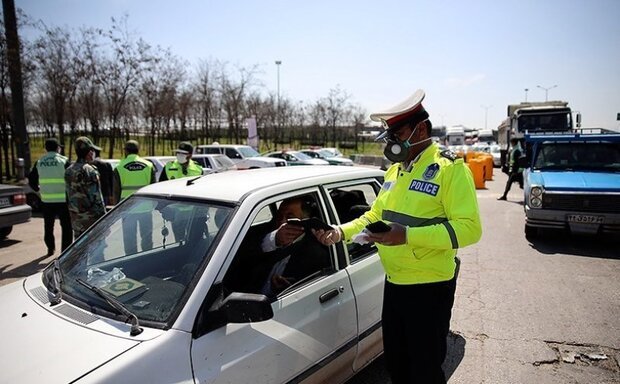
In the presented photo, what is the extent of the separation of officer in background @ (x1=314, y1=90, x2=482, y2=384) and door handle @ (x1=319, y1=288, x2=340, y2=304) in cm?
33

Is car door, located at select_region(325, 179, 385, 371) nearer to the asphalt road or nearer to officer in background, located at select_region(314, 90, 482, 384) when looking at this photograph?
officer in background, located at select_region(314, 90, 482, 384)

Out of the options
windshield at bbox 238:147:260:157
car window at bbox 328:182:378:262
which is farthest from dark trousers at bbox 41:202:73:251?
windshield at bbox 238:147:260:157

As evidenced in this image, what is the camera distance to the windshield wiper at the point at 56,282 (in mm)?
2162

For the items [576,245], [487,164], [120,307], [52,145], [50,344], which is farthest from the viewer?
[487,164]

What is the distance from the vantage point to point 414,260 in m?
2.27

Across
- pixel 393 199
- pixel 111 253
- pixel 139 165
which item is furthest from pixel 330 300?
pixel 139 165

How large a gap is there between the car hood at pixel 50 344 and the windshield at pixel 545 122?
68.9ft

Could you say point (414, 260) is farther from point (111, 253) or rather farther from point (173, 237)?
point (111, 253)

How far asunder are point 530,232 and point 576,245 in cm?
80

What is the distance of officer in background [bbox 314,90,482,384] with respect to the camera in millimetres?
2084

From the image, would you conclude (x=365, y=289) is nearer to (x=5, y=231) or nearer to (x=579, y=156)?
(x=579, y=156)

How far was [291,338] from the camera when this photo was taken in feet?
7.25

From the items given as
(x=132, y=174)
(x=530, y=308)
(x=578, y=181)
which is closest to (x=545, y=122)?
(x=578, y=181)

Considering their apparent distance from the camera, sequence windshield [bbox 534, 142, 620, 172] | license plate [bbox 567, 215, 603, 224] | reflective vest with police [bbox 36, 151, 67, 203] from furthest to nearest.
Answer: windshield [bbox 534, 142, 620, 172]
license plate [bbox 567, 215, 603, 224]
reflective vest with police [bbox 36, 151, 67, 203]
